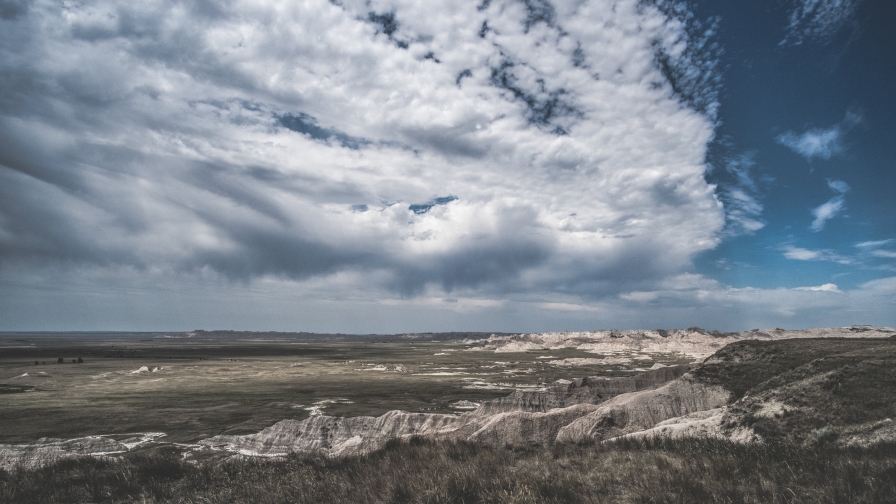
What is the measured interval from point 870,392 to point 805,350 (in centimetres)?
940

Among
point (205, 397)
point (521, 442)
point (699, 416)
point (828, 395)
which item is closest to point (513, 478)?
point (521, 442)

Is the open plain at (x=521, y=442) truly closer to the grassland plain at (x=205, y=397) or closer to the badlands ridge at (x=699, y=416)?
the badlands ridge at (x=699, y=416)

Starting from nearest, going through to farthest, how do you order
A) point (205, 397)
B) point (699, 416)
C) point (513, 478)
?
1. point (513, 478)
2. point (699, 416)
3. point (205, 397)

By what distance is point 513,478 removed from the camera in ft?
24.6

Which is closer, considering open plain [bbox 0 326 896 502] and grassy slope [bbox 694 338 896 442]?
open plain [bbox 0 326 896 502]

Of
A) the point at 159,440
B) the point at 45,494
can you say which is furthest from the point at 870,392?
the point at 159,440

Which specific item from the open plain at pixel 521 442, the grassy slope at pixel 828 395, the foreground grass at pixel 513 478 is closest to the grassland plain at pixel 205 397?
the open plain at pixel 521 442

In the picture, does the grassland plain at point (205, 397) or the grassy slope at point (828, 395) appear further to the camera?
the grassland plain at point (205, 397)

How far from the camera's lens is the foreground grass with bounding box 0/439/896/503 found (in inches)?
247

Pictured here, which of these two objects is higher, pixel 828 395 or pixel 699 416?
pixel 828 395

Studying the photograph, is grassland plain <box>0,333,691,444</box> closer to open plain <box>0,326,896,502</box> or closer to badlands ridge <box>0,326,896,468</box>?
open plain <box>0,326,896,502</box>

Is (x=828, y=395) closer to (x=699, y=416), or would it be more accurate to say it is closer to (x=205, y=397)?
(x=699, y=416)

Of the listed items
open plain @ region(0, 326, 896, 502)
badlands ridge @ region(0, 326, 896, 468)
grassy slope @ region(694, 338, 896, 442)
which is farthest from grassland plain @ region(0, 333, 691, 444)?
grassy slope @ region(694, 338, 896, 442)

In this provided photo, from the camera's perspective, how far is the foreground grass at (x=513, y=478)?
629cm
